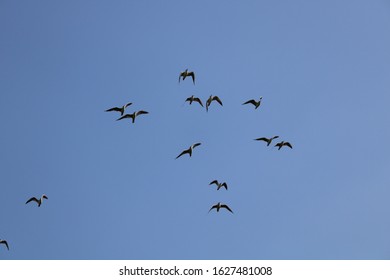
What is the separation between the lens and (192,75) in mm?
56844

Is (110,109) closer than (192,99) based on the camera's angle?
Yes

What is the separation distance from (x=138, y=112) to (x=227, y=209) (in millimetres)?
14708

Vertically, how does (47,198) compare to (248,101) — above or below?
below

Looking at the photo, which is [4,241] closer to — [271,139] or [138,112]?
[138,112]

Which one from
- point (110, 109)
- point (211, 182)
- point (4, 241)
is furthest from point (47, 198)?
point (211, 182)
